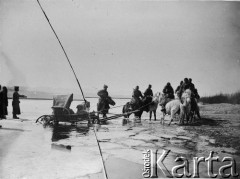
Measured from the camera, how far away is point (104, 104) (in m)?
3.06

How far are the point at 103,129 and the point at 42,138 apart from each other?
74cm

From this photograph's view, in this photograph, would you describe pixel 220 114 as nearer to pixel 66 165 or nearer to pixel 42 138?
pixel 66 165

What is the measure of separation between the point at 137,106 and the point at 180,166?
903mm

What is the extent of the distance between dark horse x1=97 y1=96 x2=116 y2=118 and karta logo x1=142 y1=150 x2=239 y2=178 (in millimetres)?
714

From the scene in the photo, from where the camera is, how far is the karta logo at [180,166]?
271 cm

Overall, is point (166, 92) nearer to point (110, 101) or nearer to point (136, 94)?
point (136, 94)

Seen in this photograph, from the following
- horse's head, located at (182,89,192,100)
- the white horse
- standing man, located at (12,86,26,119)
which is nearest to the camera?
standing man, located at (12,86,26,119)

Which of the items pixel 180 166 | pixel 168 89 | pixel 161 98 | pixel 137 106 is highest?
pixel 168 89

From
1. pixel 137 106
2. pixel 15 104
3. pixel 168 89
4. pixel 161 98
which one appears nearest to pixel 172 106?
pixel 161 98

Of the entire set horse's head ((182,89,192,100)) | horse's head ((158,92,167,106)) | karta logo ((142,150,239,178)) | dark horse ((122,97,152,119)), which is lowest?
karta logo ((142,150,239,178))

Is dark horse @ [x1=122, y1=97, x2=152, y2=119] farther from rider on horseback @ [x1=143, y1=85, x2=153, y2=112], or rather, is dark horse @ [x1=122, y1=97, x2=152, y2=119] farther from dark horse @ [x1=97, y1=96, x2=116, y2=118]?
dark horse @ [x1=97, y1=96, x2=116, y2=118]

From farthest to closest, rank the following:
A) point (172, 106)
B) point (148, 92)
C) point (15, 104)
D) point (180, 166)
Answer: point (172, 106)
point (148, 92)
point (15, 104)
point (180, 166)

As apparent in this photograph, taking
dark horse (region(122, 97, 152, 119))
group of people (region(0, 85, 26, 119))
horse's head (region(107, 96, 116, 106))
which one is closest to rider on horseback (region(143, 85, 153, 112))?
dark horse (region(122, 97, 152, 119))

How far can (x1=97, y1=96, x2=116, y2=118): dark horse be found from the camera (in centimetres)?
299
